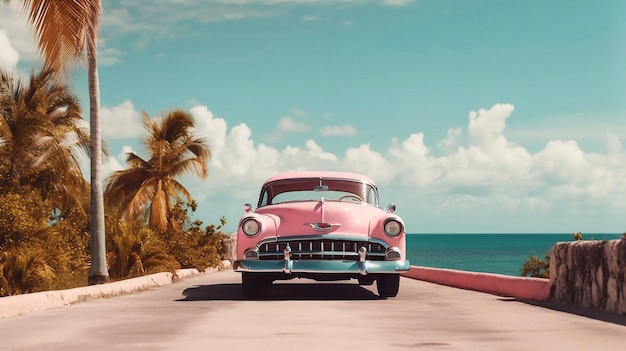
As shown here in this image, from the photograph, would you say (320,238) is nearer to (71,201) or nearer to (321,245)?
(321,245)

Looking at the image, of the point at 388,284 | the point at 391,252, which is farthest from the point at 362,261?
the point at 388,284

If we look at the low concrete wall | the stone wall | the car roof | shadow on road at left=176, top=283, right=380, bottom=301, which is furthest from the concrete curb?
the stone wall

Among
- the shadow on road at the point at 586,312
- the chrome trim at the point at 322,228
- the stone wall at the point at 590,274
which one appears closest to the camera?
the shadow on road at the point at 586,312

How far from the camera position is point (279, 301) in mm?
11773

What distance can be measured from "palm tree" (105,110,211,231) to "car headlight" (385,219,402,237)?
20.7 m

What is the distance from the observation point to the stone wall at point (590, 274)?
9.79m

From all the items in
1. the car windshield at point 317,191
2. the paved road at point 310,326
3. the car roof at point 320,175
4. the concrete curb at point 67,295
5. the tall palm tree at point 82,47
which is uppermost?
the tall palm tree at point 82,47

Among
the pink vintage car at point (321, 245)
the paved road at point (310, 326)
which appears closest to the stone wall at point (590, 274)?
the paved road at point (310, 326)

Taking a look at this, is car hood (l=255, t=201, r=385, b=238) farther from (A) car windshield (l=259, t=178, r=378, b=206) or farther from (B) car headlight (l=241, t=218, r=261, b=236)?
(A) car windshield (l=259, t=178, r=378, b=206)

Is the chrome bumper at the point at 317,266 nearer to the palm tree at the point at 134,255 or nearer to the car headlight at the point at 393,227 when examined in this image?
the car headlight at the point at 393,227

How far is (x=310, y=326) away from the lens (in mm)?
8188

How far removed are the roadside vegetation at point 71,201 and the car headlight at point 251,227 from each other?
143 inches

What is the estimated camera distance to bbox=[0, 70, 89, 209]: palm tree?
25594mm

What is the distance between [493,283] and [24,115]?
58.4 feet
